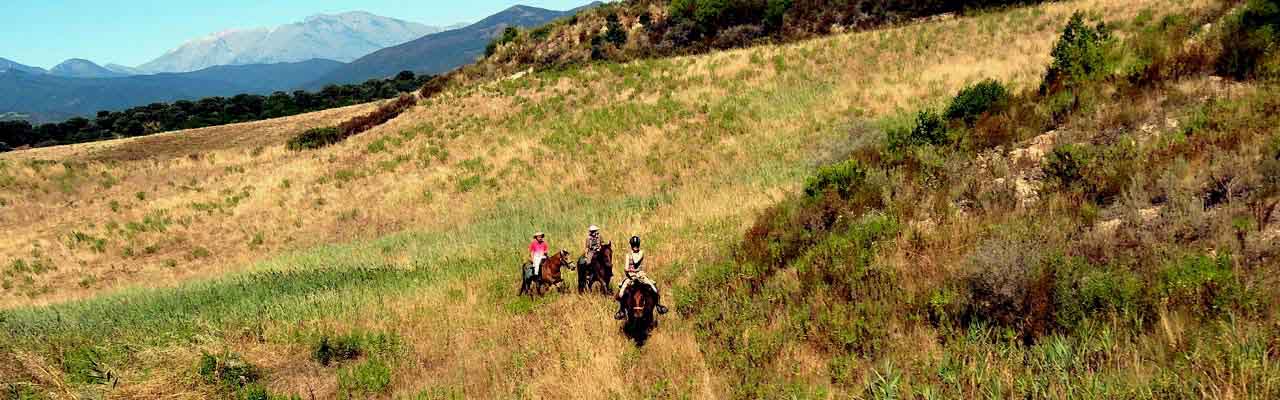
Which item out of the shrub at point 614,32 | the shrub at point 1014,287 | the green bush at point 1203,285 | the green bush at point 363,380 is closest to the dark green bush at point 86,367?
the green bush at point 363,380

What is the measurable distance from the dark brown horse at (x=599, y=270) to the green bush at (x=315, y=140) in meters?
32.5

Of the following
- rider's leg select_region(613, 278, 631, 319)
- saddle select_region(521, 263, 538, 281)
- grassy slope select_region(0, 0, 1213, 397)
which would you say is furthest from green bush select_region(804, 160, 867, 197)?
saddle select_region(521, 263, 538, 281)

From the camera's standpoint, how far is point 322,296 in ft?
40.3

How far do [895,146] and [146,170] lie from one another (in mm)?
42112

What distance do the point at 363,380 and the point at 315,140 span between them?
34876 mm

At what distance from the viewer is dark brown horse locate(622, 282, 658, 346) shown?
8680 mm

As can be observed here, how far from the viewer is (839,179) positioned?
39.3 ft

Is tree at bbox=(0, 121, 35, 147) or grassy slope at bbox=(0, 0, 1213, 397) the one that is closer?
grassy slope at bbox=(0, 0, 1213, 397)

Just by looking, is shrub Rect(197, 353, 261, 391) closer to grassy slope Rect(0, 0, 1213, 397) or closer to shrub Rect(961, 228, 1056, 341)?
grassy slope Rect(0, 0, 1213, 397)

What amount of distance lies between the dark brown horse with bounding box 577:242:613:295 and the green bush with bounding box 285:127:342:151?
3247 cm

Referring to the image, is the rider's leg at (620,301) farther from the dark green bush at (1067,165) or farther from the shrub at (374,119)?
the shrub at (374,119)

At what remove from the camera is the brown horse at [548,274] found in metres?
11.6

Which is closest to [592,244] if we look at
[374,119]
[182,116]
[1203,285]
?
[1203,285]

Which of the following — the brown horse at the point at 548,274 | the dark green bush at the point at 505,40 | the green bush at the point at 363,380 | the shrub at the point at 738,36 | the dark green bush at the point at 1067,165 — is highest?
the dark green bush at the point at 505,40
